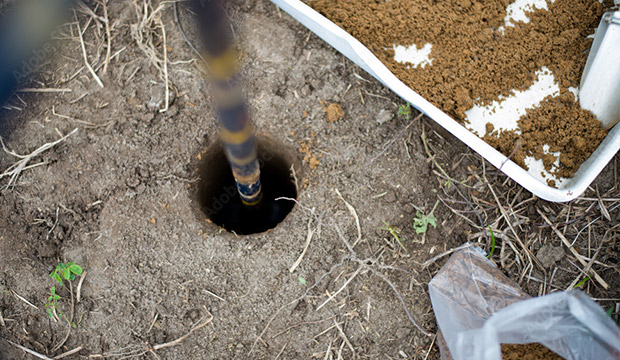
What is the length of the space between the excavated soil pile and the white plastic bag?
1.61ft

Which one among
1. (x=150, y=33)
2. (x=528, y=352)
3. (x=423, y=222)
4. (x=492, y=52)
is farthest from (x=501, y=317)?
(x=150, y=33)

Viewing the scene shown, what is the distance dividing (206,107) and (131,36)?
49cm

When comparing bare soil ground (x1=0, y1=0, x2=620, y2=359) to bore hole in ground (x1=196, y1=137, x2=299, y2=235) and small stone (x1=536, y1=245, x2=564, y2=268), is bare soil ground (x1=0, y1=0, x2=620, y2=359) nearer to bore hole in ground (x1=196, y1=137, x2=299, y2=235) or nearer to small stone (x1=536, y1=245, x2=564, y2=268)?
small stone (x1=536, y1=245, x2=564, y2=268)

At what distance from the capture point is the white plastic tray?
1527 millimetres

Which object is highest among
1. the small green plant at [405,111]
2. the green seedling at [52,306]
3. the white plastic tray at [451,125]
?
the white plastic tray at [451,125]

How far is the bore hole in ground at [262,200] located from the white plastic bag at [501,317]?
29.7 inches

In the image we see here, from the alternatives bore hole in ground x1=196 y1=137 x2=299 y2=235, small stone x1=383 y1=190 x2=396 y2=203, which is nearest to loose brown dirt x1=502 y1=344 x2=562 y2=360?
small stone x1=383 y1=190 x2=396 y2=203

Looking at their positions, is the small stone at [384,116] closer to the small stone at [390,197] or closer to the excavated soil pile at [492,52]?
the excavated soil pile at [492,52]

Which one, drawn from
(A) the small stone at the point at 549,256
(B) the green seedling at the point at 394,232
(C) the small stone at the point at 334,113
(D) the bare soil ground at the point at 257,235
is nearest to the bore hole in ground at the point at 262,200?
(D) the bare soil ground at the point at 257,235

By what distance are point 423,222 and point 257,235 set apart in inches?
23.8

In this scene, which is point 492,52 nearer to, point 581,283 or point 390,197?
point 390,197

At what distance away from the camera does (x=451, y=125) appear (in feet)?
5.19

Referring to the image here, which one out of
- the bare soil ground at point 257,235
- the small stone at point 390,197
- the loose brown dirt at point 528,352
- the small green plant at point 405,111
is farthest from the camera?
the small green plant at point 405,111

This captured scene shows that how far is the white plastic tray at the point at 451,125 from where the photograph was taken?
153cm
